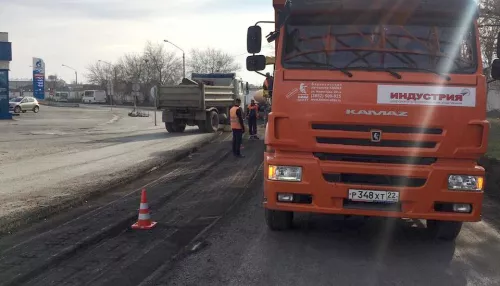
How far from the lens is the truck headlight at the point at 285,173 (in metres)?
5.66

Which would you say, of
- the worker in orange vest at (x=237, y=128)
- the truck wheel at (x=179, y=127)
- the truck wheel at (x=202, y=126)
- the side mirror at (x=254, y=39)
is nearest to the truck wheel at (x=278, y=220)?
the side mirror at (x=254, y=39)

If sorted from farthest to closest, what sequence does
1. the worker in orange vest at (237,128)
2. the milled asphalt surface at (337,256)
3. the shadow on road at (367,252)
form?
the worker in orange vest at (237,128) < the shadow on road at (367,252) < the milled asphalt surface at (337,256)

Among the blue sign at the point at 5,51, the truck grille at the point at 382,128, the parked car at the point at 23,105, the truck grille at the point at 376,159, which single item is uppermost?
the blue sign at the point at 5,51

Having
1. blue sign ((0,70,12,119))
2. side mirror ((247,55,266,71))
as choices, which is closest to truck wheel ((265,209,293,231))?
side mirror ((247,55,266,71))

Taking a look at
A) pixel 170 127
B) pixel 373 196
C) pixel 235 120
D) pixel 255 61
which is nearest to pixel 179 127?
pixel 170 127

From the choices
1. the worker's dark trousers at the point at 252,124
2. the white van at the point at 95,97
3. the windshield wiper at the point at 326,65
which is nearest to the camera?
the windshield wiper at the point at 326,65

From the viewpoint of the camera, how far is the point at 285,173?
18.7 feet

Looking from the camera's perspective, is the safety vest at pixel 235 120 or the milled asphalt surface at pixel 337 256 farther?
the safety vest at pixel 235 120

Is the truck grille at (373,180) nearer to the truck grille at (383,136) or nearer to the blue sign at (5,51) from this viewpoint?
the truck grille at (383,136)

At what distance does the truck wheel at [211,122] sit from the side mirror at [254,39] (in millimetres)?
17458

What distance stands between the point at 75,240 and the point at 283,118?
3.07m

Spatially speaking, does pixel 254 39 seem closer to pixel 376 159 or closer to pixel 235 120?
pixel 376 159

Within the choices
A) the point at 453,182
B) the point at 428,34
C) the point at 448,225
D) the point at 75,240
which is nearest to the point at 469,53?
the point at 428,34

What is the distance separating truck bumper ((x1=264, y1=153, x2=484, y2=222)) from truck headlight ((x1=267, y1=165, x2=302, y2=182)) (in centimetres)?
4
